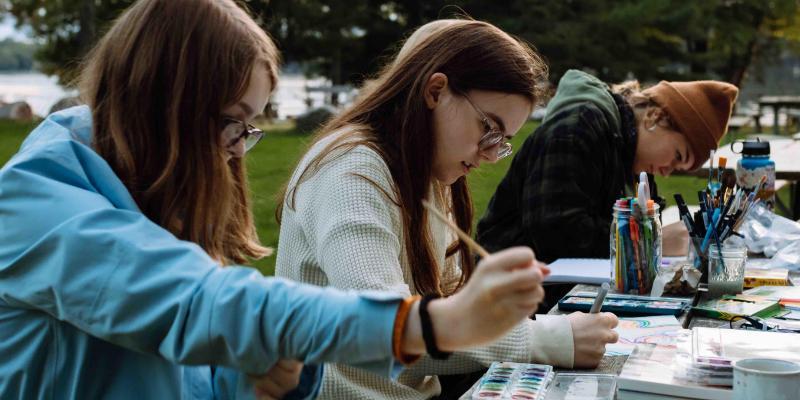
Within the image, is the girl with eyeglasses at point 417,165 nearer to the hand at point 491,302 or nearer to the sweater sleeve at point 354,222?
the sweater sleeve at point 354,222

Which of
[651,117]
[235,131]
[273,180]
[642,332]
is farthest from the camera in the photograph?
[273,180]

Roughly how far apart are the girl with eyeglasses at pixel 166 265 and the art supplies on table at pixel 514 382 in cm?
41

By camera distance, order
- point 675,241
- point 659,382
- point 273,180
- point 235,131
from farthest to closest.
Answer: point 273,180, point 675,241, point 659,382, point 235,131

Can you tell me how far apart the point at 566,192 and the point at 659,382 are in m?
1.79

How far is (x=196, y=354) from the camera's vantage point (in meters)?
A: 1.12

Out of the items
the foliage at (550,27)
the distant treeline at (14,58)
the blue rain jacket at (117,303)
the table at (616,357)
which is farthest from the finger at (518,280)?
the distant treeline at (14,58)

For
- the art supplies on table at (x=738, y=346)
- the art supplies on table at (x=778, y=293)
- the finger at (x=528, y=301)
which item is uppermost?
the finger at (x=528, y=301)

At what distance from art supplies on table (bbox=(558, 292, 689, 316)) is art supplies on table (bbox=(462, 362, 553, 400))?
511mm

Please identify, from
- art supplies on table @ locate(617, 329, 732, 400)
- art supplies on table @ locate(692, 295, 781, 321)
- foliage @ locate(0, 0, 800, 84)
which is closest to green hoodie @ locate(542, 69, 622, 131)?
art supplies on table @ locate(692, 295, 781, 321)

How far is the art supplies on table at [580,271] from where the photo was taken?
107 inches

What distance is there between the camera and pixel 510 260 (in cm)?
106

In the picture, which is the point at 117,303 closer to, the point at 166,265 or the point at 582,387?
the point at 166,265

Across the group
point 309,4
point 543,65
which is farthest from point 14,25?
point 543,65

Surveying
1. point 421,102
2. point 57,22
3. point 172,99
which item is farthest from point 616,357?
point 57,22
